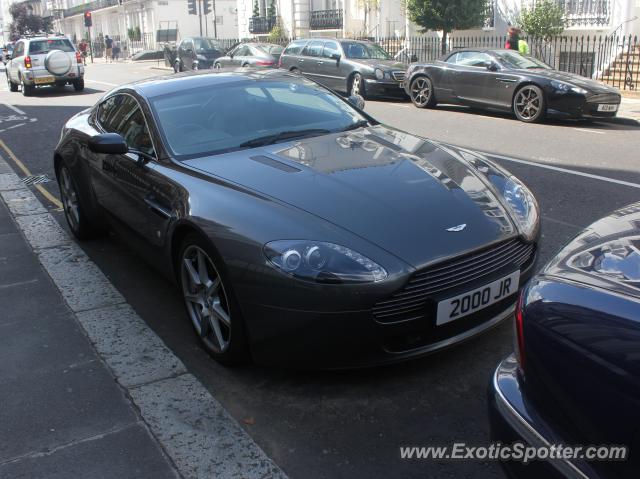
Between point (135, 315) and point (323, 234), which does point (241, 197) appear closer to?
point (323, 234)

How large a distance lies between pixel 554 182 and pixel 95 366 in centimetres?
551

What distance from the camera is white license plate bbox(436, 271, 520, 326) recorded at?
315cm

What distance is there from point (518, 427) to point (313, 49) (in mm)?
17027

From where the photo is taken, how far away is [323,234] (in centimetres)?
322

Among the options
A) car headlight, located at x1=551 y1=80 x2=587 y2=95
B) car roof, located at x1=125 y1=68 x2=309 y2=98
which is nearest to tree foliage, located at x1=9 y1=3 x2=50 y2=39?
car headlight, located at x1=551 y1=80 x2=587 y2=95

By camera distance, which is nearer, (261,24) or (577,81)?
(577,81)

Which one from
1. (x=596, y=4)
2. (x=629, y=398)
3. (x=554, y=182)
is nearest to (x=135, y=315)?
(x=629, y=398)

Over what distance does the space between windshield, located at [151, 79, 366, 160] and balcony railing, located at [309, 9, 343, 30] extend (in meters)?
30.4

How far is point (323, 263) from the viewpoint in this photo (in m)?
3.10

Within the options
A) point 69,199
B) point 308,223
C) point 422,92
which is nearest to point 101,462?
point 308,223

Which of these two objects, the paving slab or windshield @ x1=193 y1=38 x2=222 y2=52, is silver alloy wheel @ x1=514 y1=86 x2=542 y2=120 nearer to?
the paving slab

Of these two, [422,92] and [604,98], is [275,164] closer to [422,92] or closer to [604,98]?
[604,98]

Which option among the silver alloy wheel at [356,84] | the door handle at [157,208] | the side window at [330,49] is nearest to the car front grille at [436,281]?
the door handle at [157,208]

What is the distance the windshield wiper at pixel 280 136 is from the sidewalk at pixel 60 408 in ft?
5.22
